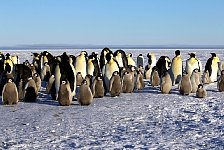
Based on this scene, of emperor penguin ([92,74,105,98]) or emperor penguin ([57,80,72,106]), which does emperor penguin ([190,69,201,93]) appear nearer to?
emperor penguin ([92,74,105,98])

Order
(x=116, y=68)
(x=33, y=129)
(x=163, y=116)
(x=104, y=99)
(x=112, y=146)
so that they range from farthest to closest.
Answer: (x=116, y=68) < (x=104, y=99) < (x=163, y=116) < (x=33, y=129) < (x=112, y=146)

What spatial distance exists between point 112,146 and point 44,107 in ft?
13.6

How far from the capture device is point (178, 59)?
48.1 feet

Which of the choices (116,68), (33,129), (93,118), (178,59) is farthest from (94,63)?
(33,129)

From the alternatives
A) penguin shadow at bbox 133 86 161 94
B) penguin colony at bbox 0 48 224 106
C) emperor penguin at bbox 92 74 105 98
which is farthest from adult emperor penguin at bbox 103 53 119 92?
emperor penguin at bbox 92 74 105 98

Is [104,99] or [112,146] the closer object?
[112,146]

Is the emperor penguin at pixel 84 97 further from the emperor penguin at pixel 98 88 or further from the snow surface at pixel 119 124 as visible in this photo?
the emperor penguin at pixel 98 88

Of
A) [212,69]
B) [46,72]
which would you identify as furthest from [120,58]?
[212,69]

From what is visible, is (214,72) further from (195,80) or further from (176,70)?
(195,80)

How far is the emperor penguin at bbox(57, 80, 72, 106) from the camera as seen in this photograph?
10305 mm

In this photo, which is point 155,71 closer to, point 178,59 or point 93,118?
point 178,59

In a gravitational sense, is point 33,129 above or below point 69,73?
below

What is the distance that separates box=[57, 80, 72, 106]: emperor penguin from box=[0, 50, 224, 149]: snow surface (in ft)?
0.54

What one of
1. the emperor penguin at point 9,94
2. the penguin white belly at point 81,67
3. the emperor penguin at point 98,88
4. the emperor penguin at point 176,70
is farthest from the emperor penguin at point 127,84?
the emperor penguin at point 9,94
